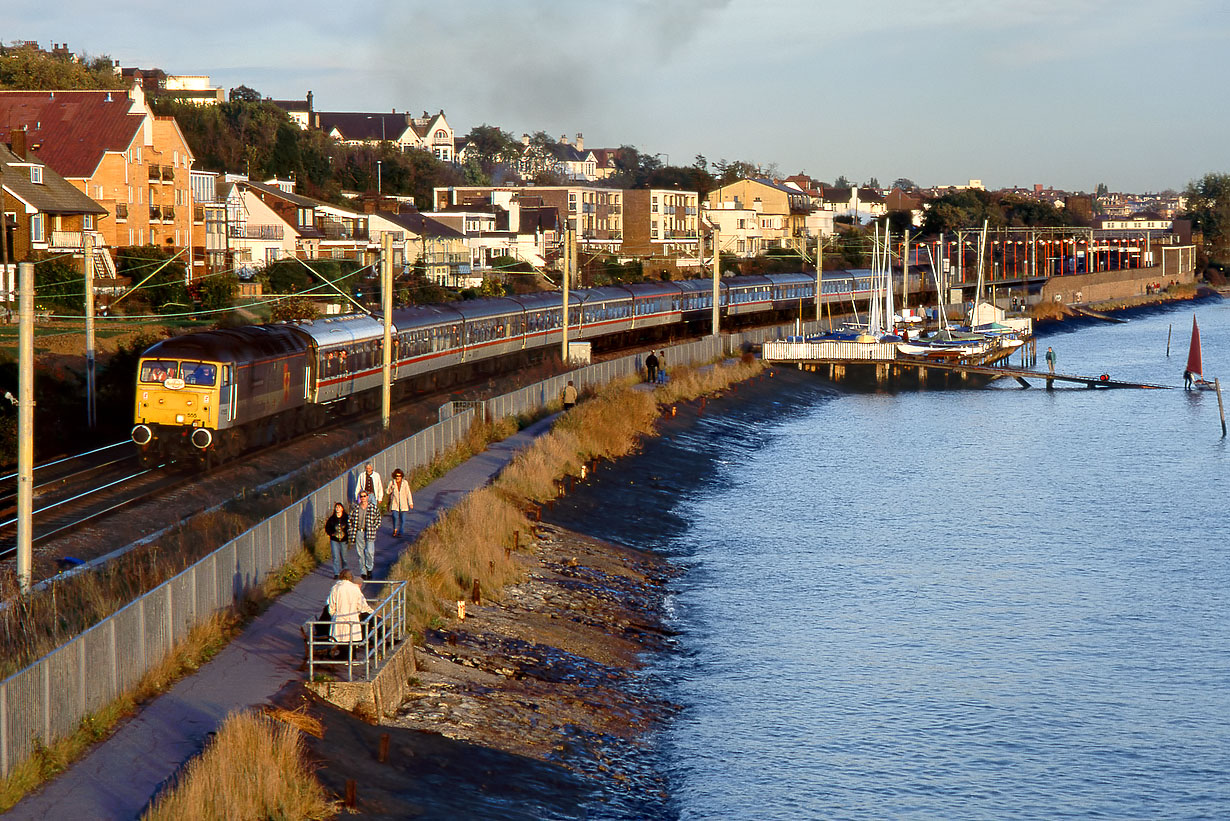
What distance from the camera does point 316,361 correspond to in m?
40.9

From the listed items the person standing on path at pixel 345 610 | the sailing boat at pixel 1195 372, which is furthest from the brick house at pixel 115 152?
the person standing on path at pixel 345 610

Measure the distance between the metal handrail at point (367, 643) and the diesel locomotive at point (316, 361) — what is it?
14.8 meters

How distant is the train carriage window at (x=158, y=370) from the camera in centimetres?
3419

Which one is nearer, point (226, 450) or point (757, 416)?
point (226, 450)

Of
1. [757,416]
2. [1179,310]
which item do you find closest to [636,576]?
[757,416]

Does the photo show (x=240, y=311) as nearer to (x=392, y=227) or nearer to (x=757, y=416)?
(x=757, y=416)

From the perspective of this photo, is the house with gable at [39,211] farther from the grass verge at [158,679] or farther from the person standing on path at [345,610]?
the person standing on path at [345,610]

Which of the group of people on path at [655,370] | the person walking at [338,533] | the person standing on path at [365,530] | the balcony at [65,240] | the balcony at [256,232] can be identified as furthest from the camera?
the balcony at [256,232]

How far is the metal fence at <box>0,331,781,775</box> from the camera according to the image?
1426cm

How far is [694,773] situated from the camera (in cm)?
2102

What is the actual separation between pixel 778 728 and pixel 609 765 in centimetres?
401

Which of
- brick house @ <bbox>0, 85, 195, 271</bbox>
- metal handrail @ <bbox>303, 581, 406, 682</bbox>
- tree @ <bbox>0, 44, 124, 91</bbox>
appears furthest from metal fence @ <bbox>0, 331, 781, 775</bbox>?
tree @ <bbox>0, 44, 124, 91</bbox>

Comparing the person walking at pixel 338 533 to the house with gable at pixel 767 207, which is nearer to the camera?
the person walking at pixel 338 533

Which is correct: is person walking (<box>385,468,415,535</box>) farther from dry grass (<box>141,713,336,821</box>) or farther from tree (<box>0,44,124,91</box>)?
tree (<box>0,44,124,91</box>)
